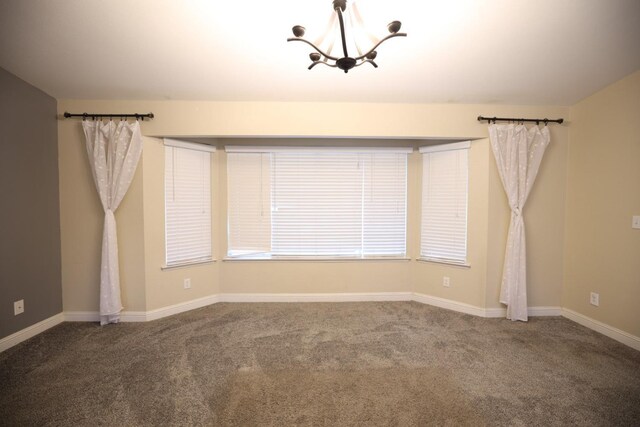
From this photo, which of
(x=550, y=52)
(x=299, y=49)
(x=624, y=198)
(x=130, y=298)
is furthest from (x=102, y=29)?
(x=624, y=198)

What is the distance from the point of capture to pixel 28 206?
253 cm

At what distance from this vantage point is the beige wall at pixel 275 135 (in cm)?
288

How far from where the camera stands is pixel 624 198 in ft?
8.14

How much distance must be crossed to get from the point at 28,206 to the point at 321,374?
326 cm

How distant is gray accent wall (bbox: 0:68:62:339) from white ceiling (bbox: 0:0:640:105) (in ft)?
0.86

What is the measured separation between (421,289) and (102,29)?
410 cm

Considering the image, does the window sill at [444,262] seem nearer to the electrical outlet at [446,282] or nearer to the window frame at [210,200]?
the electrical outlet at [446,282]

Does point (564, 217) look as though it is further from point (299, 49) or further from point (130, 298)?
point (130, 298)

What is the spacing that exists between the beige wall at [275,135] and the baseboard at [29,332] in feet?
0.58

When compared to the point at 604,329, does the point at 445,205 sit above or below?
above

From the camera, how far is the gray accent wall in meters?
2.34

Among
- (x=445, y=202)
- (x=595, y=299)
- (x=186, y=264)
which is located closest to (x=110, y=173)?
(x=186, y=264)

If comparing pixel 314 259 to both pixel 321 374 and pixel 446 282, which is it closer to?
pixel 321 374

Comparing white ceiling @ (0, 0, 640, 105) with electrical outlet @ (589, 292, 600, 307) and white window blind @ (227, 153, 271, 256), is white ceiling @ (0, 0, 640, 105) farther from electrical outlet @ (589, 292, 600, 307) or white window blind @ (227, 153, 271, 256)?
electrical outlet @ (589, 292, 600, 307)
